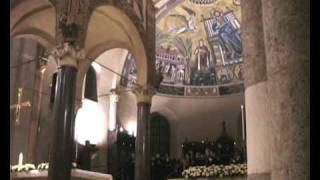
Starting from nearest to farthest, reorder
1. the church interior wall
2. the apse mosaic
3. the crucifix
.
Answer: the crucifix → the church interior wall → the apse mosaic

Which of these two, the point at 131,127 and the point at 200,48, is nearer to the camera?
the point at 131,127

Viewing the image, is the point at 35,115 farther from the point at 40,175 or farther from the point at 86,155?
the point at 40,175

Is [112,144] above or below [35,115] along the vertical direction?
below

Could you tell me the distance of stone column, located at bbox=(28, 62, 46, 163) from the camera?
14.3 metres

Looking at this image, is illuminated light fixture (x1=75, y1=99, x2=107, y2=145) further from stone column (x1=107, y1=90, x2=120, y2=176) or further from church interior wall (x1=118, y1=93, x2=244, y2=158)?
church interior wall (x1=118, y1=93, x2=244, y2=158)

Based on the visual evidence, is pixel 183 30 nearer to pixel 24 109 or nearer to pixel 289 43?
pixel 24 109

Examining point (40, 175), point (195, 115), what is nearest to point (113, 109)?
point (195, 115)

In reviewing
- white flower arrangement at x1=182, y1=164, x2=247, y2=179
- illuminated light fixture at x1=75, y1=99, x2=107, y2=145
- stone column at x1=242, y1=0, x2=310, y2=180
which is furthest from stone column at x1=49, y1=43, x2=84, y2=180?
illuminated light fixture at x1=75, y1=99, x2=107, y2=145

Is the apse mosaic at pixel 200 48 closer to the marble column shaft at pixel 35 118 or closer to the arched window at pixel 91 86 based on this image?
the arched window at pixel 91 86

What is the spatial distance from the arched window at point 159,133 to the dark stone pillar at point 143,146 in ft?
24.7

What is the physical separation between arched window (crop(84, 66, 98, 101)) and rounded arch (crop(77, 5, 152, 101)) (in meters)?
3.78

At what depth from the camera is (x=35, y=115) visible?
14.7 meters

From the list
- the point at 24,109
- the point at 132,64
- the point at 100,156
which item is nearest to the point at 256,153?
the point at 24,109

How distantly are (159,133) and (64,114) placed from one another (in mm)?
11267
